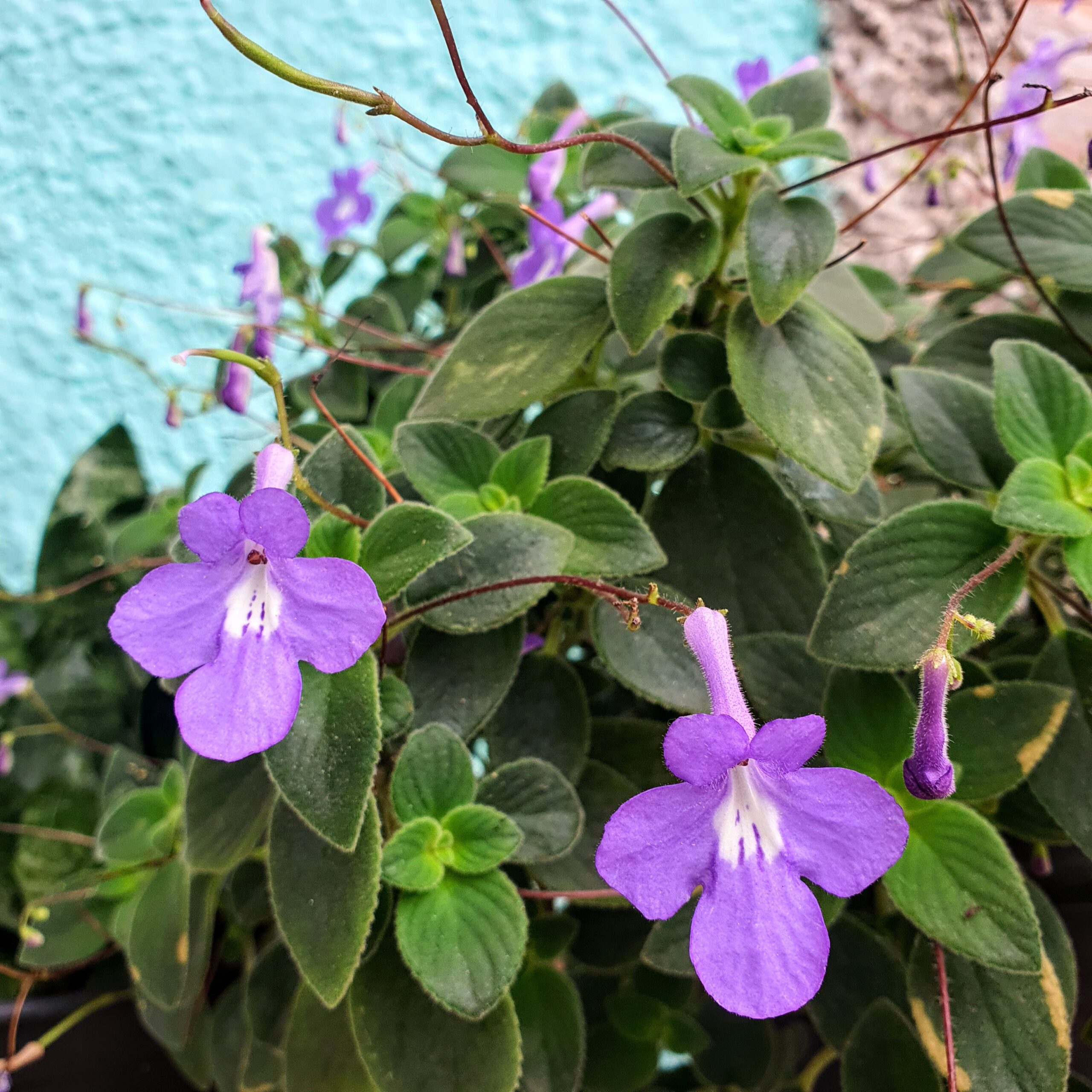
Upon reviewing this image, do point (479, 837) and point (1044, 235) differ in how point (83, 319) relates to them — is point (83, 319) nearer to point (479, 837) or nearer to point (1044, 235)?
point (479, 837)

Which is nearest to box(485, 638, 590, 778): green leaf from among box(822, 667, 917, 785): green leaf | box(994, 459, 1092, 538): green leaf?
box(822, 667, 917, 785): green leaf

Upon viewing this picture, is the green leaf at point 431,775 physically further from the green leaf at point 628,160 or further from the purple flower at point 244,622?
the green leaf at point 628,160

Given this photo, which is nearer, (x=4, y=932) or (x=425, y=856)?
(x=425, y=856)

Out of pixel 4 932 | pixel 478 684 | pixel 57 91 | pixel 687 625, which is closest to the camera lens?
pixel 687 625

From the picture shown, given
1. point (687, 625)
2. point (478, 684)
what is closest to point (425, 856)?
point (478, 684)

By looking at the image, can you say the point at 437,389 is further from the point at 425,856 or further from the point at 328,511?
the point at 425,856

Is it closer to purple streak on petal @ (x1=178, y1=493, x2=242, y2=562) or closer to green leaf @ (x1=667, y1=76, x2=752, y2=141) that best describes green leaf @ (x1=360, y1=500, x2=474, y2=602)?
purple streak on petal @ (x1=178, y1=493, x2=242, y2=562)

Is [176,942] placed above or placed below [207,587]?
below

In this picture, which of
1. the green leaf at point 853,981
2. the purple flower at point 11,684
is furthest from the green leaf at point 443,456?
the purple flower at point 11,684
